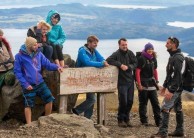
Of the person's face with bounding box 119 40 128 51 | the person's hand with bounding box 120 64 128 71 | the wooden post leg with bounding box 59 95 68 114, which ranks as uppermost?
the person's face with bounding box 119 40 128 51

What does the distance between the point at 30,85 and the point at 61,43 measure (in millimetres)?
3081

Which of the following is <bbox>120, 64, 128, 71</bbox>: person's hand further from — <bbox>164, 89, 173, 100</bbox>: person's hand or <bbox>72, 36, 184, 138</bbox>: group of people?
<bbox>164, 89, 173, 100</bbox>: person's hand

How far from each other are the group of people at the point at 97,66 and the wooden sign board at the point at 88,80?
9.0 inches

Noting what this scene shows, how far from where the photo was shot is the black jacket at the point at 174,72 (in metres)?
12.0

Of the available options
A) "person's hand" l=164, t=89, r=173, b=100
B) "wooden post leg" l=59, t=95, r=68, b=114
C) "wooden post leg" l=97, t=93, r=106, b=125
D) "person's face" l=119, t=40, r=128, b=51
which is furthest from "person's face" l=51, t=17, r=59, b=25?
"person's hand" l=164, t=89, r=173, b=100

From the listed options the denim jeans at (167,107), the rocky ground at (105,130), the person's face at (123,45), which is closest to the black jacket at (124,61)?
the person's face at (123,45)

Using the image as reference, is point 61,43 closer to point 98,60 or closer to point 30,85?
point 98,60

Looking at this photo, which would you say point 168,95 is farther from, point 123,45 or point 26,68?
point 26,68

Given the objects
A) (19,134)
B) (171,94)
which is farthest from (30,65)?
(171,94)

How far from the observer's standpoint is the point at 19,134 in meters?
10.5

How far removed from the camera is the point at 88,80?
13688 mm

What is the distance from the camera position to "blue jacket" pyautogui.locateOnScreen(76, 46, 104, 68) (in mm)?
13602

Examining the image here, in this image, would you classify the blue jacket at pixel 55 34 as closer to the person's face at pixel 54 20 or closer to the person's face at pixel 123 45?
the person's face at pixel 54 20

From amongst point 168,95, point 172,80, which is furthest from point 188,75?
point 168,95
